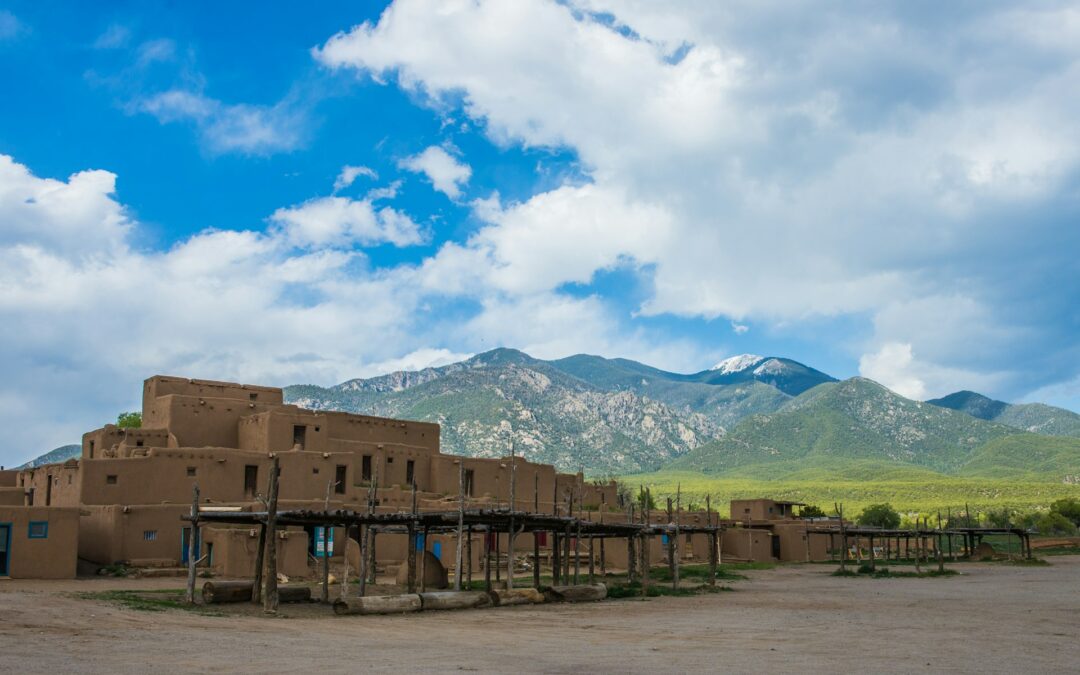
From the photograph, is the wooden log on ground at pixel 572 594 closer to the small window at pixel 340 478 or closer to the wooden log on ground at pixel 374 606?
the wooden log on ground at pixel 374 606

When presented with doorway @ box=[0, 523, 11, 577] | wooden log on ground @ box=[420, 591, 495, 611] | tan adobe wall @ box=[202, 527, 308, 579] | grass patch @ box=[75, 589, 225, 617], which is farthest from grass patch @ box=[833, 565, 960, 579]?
doorway @ box=[0, 523, 11, 577]

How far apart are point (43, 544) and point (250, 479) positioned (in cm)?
1170

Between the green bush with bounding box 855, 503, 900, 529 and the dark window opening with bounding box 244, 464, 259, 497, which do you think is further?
the green bush with bounding box 855, 503, 900, 529

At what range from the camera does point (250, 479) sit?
152 ft

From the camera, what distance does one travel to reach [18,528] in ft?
115

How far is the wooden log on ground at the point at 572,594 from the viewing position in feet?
104

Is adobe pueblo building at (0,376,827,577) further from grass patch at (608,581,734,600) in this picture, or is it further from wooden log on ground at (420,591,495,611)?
wooden log on ground at (420,591,495,611)

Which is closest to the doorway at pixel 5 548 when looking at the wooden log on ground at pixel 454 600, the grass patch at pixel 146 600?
the grass patch at pixel 146 600

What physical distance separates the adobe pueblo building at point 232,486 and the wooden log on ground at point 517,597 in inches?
120

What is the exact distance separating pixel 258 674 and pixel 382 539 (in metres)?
30.9

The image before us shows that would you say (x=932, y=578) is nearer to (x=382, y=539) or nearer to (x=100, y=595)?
(x=382, y=539)

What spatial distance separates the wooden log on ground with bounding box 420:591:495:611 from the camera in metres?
27.2

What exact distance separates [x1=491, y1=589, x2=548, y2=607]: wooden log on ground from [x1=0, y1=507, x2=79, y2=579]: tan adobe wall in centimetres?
1722

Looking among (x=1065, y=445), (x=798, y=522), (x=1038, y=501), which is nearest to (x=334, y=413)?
(x=798, y=522)
